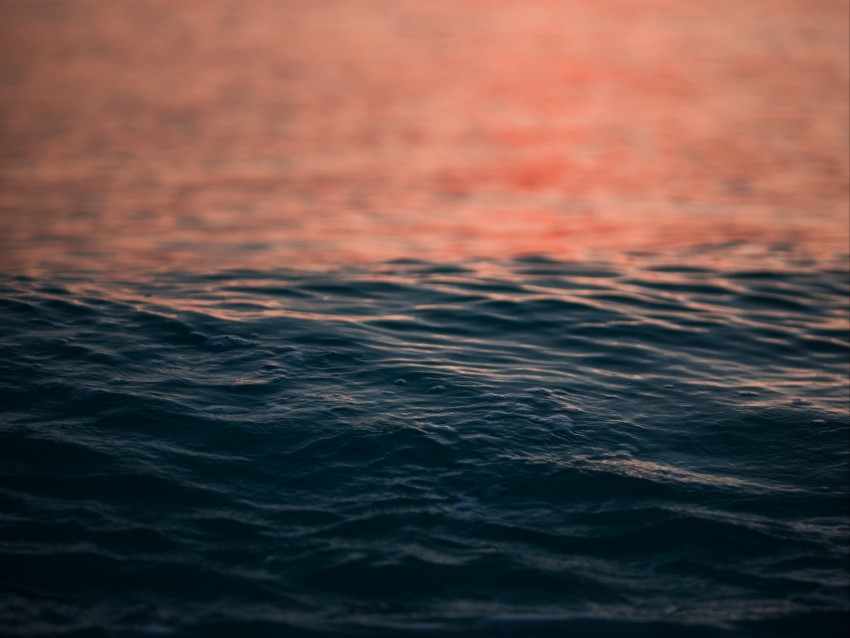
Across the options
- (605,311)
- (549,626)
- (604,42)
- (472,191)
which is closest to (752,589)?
(549,626)

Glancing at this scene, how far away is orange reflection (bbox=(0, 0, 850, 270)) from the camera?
13.6 metres

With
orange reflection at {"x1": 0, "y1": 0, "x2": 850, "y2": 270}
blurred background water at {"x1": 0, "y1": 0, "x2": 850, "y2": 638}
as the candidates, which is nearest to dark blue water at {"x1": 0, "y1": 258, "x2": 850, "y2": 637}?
blurred background water at {"x1": 0, "y1": 0, "x2": 850, "y2": 638}

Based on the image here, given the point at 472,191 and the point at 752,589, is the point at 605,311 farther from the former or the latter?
the point at 472,191

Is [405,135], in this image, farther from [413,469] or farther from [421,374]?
[413,469]

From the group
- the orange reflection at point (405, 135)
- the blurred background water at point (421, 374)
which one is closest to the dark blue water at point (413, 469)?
the blurred background water at point (421, 374)

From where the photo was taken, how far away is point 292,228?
13.7 m

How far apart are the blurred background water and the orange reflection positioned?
0.39 feet

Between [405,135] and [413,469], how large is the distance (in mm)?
14207

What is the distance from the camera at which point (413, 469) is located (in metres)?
6.34

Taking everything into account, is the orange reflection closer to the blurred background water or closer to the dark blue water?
the blurred background water

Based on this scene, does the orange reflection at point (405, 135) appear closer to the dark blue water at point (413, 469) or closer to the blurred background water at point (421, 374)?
the blurred background water at point (421, 374)

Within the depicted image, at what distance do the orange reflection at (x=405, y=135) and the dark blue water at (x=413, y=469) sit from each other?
3.33 m

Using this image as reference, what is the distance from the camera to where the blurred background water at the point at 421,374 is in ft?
17.3

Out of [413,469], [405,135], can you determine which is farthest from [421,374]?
[405,135]
